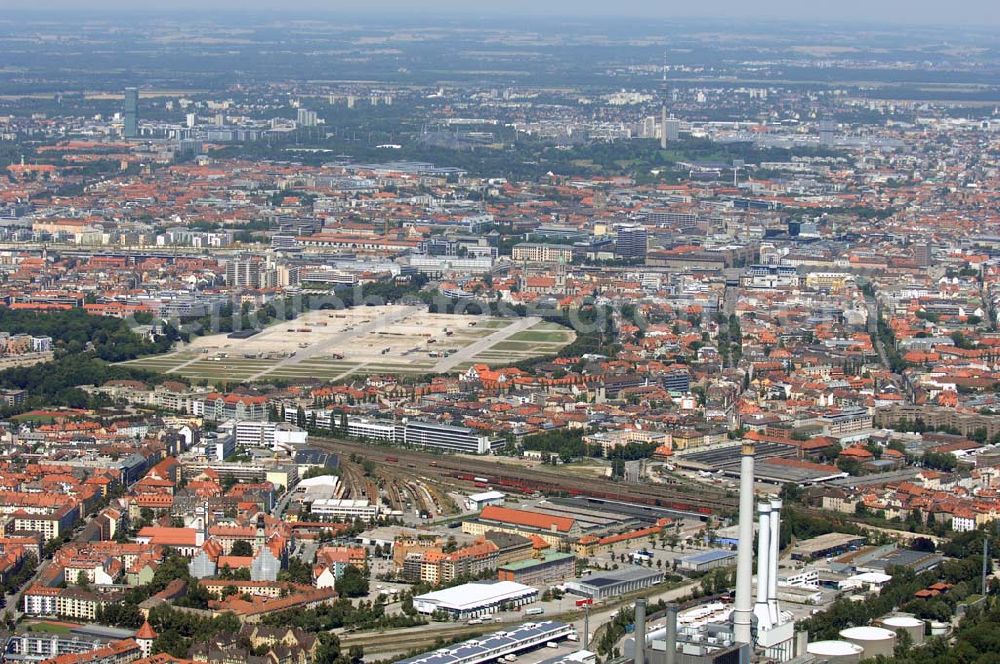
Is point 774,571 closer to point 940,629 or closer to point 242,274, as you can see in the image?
point 940,629

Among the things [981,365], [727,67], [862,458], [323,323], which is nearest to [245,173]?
[323,323]

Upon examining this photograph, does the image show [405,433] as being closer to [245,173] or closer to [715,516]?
[715,516]

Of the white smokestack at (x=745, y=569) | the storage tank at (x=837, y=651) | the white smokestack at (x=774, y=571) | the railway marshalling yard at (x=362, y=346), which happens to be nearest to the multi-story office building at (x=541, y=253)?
the railway marshalling yard at (x=362, y=346)

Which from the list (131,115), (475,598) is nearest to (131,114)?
(131,115)

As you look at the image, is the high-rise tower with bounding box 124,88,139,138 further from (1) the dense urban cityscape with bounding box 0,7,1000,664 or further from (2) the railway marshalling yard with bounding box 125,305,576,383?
(2) the railway marshalling yard with bounding box 125,305,576,383

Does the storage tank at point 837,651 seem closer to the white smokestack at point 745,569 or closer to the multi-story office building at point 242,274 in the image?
the white smokestack at point 745,569

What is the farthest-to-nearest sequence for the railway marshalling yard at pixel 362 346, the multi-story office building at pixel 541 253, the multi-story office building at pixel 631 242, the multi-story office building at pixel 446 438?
the multi-story office building at pixel 631 242 < the multi-story office building at pixel 541 253 < the railway marshalling yard at pixel 362 346 < the multi-story office building at pixel 446 438

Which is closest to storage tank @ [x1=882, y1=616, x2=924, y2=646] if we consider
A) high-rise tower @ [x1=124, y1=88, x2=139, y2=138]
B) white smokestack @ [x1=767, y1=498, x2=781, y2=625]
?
white smokestack @ [x1=767, y1=498, x2=781, y2=625]
